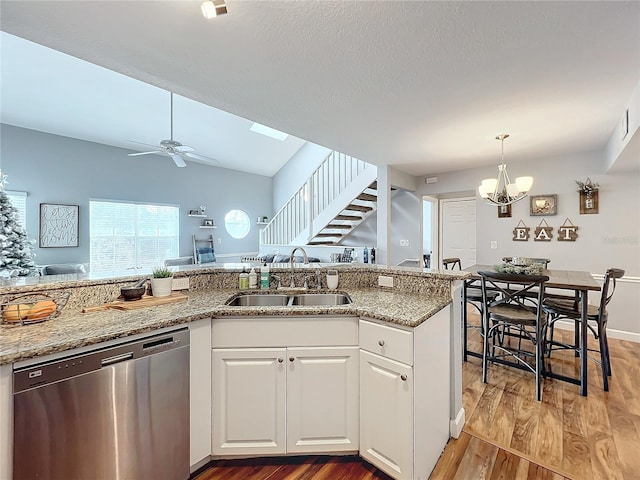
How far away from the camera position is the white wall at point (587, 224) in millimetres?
3635

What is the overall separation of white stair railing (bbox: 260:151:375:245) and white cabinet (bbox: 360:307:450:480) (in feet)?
12.5

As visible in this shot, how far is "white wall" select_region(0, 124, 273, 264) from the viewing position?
4.98 metres

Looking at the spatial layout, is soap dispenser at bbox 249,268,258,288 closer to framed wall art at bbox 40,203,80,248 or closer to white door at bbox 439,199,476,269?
white door at bbox 439,199,476,269

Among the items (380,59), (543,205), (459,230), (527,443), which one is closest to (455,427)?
(527,443)

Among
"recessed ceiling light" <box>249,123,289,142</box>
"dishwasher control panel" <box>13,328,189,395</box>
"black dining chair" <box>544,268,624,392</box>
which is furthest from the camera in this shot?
"recessed ceiling light" <box>249,123,289,142</box>

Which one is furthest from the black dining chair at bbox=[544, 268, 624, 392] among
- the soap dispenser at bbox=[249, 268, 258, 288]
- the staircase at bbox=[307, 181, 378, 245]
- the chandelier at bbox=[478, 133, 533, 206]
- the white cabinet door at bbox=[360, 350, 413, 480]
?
the staircase at bbox=[307, 181, 378, 245]

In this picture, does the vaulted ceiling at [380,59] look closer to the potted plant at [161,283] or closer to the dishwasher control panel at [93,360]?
the potted plant at [161,283]

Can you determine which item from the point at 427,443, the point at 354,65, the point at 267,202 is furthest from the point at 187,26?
the point at 267,202

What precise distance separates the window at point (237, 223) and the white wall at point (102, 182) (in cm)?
14

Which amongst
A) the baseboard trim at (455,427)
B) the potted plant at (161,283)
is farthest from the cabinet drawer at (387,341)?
the potted plant at (161,283)

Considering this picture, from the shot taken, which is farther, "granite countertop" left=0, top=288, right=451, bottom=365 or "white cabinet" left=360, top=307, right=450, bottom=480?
"white cabinet" left=360, top=307, right=450, bottom=480

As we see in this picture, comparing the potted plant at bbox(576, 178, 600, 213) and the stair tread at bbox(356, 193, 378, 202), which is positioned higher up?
the stair tread at bbox(356, 193, 378, 202)

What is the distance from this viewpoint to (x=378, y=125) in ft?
9.84

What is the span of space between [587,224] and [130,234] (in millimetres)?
7692
